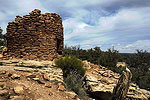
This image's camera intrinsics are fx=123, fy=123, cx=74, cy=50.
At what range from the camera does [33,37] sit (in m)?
8.02

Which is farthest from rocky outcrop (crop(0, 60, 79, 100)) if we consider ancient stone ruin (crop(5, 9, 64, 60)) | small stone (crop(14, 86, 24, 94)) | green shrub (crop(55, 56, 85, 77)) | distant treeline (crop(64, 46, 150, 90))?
distant treeline (crop(64, 46, 150, 90))

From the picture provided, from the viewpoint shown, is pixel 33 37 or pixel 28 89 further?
pixel 33 37

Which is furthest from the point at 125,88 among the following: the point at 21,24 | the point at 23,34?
the point at 21,24

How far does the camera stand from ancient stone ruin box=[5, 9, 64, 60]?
7.96 m

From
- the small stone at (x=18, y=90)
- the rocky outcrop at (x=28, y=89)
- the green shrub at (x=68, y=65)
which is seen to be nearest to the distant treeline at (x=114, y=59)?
the green shrub at (x=68, y=65)

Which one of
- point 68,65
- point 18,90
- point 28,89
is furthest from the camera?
point 68,65

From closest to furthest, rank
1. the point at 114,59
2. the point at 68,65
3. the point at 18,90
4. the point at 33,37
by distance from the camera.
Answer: the point at 18,90 < the point at 68,65 < the point at 33,37 < the point at 114,59

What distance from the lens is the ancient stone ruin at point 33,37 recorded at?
313 inches

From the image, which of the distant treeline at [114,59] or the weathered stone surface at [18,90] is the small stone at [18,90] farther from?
the distant treeline at [114,59]

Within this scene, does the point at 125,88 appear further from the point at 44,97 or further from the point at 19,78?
the point at 19,78

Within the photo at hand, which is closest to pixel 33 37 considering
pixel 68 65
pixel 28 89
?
pixel 68 65

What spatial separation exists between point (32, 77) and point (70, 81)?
178cm

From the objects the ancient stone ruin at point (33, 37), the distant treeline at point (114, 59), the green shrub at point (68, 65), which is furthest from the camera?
the distant treeline at point (114, 59)

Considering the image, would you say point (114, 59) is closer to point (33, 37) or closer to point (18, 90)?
point (33, 37)
